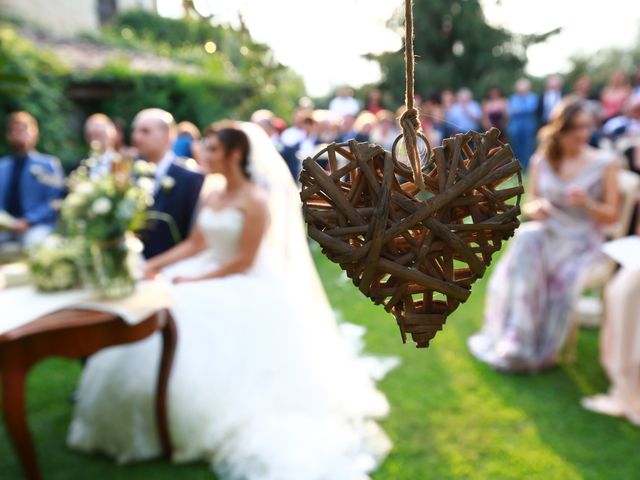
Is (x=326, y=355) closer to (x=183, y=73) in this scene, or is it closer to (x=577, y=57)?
(x=183, y=73)

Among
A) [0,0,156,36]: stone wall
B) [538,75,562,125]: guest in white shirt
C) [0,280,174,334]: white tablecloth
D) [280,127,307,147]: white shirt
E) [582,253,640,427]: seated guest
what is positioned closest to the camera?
[0,280,174,334]: white tablecloth

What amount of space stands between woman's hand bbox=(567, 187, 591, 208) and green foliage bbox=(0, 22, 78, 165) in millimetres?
9361

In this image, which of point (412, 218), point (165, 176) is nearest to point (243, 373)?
point (165, 176)

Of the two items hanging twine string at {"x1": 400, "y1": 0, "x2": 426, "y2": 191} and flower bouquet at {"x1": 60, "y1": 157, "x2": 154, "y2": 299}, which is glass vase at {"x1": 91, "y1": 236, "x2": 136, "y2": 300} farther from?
hanging twine string at {"x1": 400, "y1": 0, "x2": 426, "y2": 191}

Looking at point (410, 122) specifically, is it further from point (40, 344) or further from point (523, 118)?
point (523, 118)

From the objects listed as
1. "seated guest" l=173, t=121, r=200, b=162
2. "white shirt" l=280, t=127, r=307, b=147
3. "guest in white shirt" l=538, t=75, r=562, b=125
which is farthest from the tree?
"seated guest" l=173, t=121, r=200, b=162

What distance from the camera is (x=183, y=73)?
46.8ft

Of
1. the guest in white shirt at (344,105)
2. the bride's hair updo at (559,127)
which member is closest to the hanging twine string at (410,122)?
the bride's hair updo at (559,127)

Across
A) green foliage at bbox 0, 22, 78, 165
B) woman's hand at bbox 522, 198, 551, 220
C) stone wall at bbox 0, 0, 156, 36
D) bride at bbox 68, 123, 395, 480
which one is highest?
stone wall at bbox 0, 0, 156, 36

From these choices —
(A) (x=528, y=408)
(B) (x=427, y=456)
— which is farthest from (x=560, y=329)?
(B) (x=427, y=456)

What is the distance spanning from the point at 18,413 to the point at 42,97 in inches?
394

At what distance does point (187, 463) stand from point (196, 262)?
1367 mm

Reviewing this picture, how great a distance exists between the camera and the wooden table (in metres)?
2.47

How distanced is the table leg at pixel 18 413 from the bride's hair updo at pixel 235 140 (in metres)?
1.78
